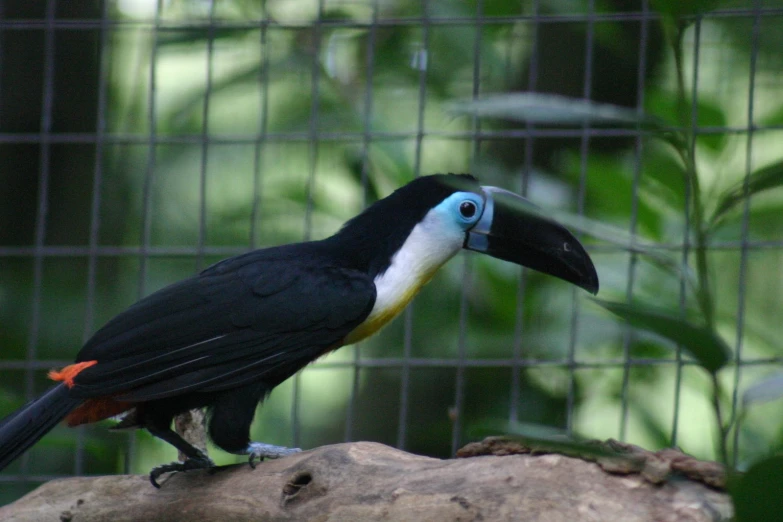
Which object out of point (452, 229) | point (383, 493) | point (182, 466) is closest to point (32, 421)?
point (182, 466)

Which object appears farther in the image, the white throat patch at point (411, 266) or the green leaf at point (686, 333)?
the white throat patch at point (411, 266)

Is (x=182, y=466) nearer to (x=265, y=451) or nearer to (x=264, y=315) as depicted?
(x=265, y=451)

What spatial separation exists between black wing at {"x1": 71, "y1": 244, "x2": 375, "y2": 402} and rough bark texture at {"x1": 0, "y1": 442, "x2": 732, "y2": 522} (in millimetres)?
201

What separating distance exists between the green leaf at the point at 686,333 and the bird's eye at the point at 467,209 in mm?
1358

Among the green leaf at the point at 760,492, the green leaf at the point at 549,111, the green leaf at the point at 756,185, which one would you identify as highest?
the green leaf at the point at 549,111

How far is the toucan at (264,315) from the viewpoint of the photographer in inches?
77.0

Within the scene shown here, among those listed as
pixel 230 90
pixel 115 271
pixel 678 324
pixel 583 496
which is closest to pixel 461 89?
pixel 230 90

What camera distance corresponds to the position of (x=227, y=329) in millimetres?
2051

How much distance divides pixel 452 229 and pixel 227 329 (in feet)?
1.87

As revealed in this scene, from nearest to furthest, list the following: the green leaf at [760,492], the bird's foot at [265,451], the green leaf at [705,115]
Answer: the green leaf at [760,492]
the bird's foot at [265,451]
the green leaf at [705,115]

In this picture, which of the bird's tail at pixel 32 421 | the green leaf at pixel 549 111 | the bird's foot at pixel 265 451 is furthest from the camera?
the bird's foot at pixel 265 451

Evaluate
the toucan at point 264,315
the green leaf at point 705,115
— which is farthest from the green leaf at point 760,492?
the green leaf at point 705,115

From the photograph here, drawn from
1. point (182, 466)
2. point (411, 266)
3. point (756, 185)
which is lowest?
point (182, 466)

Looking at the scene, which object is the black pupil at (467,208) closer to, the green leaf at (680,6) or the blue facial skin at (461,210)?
the blue facial skin at (461,210)
